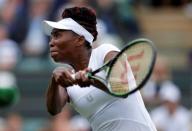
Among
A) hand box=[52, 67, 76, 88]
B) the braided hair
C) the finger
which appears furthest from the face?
the finger

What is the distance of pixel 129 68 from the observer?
653 cm

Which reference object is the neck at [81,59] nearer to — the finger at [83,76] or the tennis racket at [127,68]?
the tennis racket at [127,68]

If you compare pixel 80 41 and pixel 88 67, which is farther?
pixel 80 41

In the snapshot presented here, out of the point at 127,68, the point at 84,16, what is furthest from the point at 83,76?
the point at 84,16

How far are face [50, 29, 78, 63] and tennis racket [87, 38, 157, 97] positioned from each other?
50 centimetres

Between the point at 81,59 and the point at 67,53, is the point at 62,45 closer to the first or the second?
the point at 67,53

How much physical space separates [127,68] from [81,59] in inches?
19.1

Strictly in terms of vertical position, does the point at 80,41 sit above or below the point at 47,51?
above

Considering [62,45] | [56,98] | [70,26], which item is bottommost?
[56,98]

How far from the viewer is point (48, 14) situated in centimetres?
1500

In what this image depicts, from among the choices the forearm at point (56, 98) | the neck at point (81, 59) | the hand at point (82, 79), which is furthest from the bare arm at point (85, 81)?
the forearm at point (56, 98)

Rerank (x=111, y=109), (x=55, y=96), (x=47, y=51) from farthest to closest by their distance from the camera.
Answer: (x=47, y=51) < (x=55, y=96) < (x=111, y=109)

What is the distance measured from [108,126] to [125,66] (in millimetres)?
593

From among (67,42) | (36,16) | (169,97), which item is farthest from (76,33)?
(36,16)
